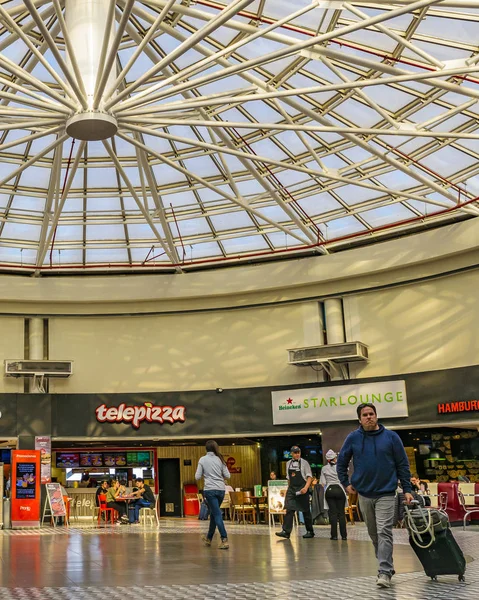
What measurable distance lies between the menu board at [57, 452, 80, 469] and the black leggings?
1929cm

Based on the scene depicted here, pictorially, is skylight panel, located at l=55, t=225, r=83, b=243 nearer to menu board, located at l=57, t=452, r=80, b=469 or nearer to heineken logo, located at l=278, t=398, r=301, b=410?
menu board, located at l=57, t=452, r=80, b=469

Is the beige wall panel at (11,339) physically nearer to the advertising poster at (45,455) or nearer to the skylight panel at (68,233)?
the advertising poster at (45,455)

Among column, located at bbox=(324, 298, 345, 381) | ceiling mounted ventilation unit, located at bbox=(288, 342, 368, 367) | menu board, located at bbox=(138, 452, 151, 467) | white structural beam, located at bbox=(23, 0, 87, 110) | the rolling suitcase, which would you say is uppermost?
white structural beam, located at bbox=(23, 0, 87, 110)

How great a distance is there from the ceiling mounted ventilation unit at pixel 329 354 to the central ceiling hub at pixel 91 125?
14.8 m

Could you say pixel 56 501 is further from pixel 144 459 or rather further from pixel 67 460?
pixel 144 459

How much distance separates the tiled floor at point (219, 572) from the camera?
7.36m

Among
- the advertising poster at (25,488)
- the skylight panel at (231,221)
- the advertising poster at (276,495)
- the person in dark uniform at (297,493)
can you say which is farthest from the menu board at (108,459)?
the person in dark uniform at (297,493)

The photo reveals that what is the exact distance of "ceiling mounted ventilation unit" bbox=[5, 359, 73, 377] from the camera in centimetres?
2925

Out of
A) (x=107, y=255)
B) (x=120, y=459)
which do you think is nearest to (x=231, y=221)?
(x=107, y=255)

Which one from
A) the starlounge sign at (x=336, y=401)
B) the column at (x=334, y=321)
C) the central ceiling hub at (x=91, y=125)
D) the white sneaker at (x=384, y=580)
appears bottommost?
the white sneaker at (x=384, y=580)

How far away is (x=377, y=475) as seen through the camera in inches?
322

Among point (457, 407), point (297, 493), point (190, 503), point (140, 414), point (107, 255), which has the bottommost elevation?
point (190, 503)

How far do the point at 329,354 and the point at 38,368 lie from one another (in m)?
11.6

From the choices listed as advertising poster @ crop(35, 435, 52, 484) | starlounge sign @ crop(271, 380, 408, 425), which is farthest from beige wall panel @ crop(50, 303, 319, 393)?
advertising poster @ crop(35, 435, 52, 484)
